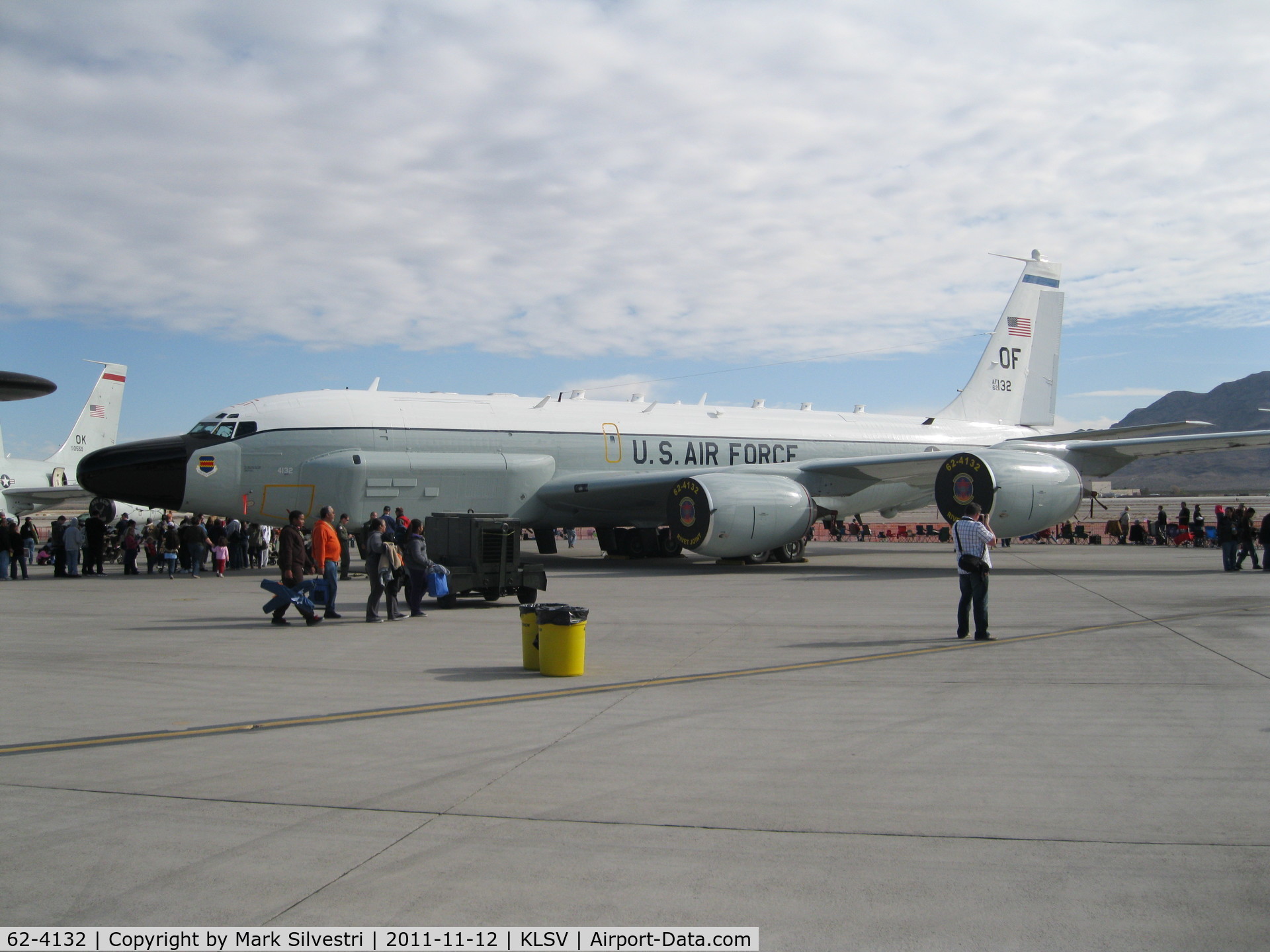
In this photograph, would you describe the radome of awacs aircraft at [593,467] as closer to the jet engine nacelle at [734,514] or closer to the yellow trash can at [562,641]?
the jet engine nacelle at [734,514]

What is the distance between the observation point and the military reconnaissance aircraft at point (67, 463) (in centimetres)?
3259

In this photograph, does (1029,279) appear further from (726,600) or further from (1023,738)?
(1023,738)

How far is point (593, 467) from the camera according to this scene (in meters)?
23.0

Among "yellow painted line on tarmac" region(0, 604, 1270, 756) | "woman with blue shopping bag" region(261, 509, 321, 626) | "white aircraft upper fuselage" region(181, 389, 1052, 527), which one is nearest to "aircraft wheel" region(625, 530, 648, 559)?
"white aircraft upper fuselage" region(181, 389, 1052, 527)

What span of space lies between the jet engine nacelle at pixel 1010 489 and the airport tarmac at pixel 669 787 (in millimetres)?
8643

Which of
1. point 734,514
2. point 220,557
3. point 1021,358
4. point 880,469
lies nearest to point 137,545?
point 220,557

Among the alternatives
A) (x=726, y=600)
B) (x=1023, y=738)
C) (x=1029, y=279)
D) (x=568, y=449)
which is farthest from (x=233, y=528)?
(x=1029, y=279)

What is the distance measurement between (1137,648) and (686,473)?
41.6 ft

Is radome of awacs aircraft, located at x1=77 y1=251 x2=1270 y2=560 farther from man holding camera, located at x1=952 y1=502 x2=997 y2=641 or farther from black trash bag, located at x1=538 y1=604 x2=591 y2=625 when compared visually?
black trash bag, located at x1=538 y1=604 x2=591 y2=625

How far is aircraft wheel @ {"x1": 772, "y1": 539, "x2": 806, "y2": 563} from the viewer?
23.4 meters

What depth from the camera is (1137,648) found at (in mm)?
9836

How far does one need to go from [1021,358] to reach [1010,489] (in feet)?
41.9

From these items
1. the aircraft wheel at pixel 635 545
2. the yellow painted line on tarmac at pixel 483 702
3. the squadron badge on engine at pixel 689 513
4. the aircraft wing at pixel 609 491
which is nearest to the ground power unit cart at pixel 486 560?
the yellow painted line on tarmac at pixel 483 702

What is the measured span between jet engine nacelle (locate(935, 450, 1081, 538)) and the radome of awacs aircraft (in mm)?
38
